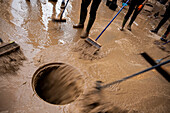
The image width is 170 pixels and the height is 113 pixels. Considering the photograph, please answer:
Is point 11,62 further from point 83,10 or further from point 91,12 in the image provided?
point 83,10

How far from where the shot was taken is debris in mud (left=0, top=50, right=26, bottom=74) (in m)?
1.73

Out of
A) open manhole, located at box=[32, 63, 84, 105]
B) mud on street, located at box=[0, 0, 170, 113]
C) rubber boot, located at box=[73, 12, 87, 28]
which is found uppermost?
rubber boot, located at box=[73, 12, 87, 28]

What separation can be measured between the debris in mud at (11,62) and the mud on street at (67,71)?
13 millimetres

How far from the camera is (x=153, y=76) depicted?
8.13 ft

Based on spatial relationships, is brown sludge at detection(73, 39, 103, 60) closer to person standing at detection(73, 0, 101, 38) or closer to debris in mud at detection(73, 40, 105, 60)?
debris in mud at detection(73, 40, 105, 60)

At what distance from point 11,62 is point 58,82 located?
1.01 meters

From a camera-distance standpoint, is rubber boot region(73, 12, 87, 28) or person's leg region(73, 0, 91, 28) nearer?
person's leg region(73, 0, 91, 28)

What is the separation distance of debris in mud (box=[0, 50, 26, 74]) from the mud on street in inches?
0.5

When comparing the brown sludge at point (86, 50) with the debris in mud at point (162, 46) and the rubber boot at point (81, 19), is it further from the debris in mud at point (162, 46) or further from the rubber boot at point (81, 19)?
the debris in mud at point (162, 46)

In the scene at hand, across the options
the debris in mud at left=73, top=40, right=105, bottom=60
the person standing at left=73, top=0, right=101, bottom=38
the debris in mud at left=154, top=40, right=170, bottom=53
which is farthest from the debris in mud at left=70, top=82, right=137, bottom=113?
the debris in mud at left=154, top=40, right=170, bottom=53

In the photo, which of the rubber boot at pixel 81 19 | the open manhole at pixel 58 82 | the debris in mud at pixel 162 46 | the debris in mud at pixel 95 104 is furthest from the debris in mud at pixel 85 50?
the debris in mud at pixel 162 46

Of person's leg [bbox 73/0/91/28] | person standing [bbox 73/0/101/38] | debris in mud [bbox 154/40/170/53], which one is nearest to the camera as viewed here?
person standing [bbox 73/0/101/38]

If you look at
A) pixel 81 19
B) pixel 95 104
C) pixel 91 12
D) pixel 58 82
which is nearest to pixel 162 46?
pixel 91 12

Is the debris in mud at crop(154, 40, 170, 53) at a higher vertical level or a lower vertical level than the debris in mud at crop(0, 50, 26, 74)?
lower
